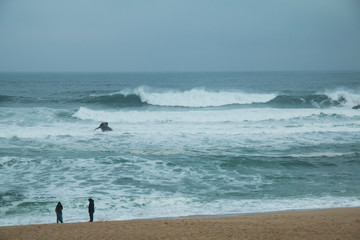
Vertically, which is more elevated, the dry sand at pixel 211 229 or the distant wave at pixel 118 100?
the distant wave at pixel 118 100

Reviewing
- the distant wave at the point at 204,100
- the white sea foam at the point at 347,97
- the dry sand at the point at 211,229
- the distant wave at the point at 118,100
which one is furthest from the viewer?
the white sea foam at the point at 347,97

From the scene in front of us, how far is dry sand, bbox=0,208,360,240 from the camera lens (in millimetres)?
7934

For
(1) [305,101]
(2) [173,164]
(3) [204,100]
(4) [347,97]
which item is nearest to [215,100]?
(3) [204,100]

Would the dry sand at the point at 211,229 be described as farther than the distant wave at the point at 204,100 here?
No

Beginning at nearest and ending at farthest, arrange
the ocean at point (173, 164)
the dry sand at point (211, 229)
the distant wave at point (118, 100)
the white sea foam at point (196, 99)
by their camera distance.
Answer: the dry sand at point (211, 229), the ocean at point (173, 164), the white sea foam at point (196, 99), the distant wave at point (118, 100)

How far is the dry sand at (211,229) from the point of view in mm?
7934

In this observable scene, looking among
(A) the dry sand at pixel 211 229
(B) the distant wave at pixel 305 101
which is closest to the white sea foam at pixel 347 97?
(B) the distant wave at pixel 305 101

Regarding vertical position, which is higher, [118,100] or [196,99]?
[196,99]

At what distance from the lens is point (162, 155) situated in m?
16.2

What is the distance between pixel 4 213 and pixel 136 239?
15.8 ft

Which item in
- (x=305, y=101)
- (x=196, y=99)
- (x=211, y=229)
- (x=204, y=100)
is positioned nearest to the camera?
(x=211, y=229)

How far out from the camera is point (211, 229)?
27.2ft

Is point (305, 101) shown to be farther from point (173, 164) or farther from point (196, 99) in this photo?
point (173, 164)

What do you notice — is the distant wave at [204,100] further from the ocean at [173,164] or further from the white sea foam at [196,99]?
the ocean at [173,164]
